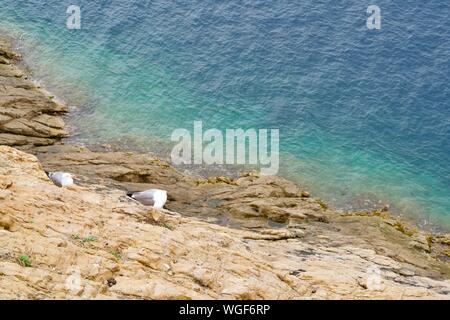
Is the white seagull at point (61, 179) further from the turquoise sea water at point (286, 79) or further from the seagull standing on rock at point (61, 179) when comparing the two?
the turquoise sea water at point (286, 79)

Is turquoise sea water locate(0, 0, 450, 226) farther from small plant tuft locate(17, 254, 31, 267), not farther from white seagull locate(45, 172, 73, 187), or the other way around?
small plant tuft locate(17, 254, 31, 267)

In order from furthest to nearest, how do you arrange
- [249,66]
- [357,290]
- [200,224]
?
[249,66]
[200,224]
[357,290]

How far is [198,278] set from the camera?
24.7 metres

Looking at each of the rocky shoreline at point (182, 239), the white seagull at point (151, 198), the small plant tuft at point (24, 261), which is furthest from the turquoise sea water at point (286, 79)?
the small plant tuft at point (24, 261)

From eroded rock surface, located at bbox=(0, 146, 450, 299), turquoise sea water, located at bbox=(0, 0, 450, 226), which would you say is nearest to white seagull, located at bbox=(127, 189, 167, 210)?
eroded rock surface, located at bbox=(0, 146, 450, 299)

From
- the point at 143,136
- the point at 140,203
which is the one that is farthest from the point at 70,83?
the point at 140,203

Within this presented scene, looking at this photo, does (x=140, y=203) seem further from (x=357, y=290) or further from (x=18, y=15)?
(x=18, y=15)

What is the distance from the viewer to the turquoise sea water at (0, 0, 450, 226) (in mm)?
52000

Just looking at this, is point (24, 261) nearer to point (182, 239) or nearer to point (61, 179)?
point (182, 239)

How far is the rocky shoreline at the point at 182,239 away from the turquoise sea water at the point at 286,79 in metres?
6.05

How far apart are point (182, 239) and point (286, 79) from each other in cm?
3715

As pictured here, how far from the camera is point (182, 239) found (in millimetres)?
28000

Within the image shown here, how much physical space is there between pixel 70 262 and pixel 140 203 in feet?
37.7

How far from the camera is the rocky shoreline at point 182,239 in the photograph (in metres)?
22.9
